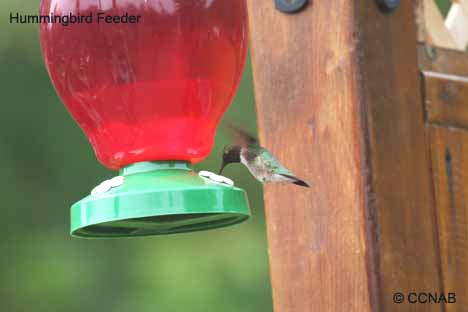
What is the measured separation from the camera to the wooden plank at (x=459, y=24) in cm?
326

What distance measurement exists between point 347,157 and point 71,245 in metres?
6.66

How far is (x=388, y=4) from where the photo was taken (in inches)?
104

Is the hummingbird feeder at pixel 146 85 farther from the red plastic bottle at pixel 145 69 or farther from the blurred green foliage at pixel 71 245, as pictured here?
the blurred green foliage at pixel 71 245

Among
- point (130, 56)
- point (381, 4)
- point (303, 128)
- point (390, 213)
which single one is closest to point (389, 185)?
point (390, 213)

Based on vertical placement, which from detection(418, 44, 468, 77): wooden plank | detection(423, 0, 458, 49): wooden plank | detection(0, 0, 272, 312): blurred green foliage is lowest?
detection(0, 0, 272, 312): blurred green foliage

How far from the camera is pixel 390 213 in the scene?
8.41 ft

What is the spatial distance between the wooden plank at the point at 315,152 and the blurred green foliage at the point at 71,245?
566 cm

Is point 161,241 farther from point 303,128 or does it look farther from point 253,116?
point 303,128

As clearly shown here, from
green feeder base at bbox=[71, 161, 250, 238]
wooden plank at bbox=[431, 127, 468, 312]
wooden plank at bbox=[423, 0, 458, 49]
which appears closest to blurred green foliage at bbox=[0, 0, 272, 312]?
wooden plank at bbox=[423, 0, 458, 49]

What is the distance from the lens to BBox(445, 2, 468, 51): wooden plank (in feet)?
10.7

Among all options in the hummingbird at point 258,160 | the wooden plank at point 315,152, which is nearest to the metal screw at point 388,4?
the wooden plank at point 315,152

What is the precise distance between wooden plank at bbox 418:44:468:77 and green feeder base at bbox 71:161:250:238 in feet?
1.90

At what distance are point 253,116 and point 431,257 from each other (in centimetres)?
576

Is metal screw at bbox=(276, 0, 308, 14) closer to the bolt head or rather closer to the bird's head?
the bolt head
